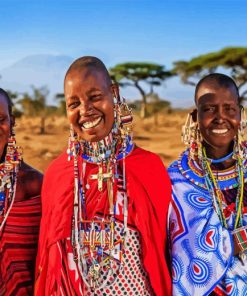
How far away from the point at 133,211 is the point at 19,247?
2.50 ft

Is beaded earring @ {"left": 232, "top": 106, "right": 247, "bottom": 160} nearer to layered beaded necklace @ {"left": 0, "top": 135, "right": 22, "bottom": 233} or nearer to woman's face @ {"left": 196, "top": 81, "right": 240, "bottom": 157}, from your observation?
woman's face @ {"left": 196, "top": 81, "right": 240, "bottom": 157}

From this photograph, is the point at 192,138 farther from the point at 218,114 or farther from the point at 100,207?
the point at 100,207

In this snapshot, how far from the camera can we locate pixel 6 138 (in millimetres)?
3381

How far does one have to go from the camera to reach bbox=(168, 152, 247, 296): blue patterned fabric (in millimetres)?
3303

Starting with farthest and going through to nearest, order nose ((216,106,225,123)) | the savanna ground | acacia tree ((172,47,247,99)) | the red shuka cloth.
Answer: acacia tree ((172,47,247,99)) → the savanna ground → nose ((216,106,225,123)) → the red shuka cloth

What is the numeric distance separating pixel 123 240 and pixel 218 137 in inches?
34.4

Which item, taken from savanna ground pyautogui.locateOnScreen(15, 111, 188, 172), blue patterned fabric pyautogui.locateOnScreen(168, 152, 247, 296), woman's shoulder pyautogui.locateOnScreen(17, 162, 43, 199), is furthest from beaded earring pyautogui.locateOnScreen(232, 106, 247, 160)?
savanna ground pyautogui.locateOnScreen(15, 111, 188, 172)

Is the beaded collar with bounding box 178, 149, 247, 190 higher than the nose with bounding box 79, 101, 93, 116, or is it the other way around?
the nose with bounding box 79, 101, 93, 116

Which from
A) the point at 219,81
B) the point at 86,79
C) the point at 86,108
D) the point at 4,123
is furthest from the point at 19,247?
the point at 219,81

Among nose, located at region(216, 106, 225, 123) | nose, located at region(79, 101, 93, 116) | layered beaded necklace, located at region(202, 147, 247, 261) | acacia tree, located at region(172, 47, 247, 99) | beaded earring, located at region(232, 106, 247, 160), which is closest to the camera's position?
nose, located at region(79, 101, 93, 116)

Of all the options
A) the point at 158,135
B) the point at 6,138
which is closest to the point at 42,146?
the point at 158,135

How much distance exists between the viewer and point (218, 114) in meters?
3.39

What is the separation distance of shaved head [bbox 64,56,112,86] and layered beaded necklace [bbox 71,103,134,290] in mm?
209

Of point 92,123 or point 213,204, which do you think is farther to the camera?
point 213,204
